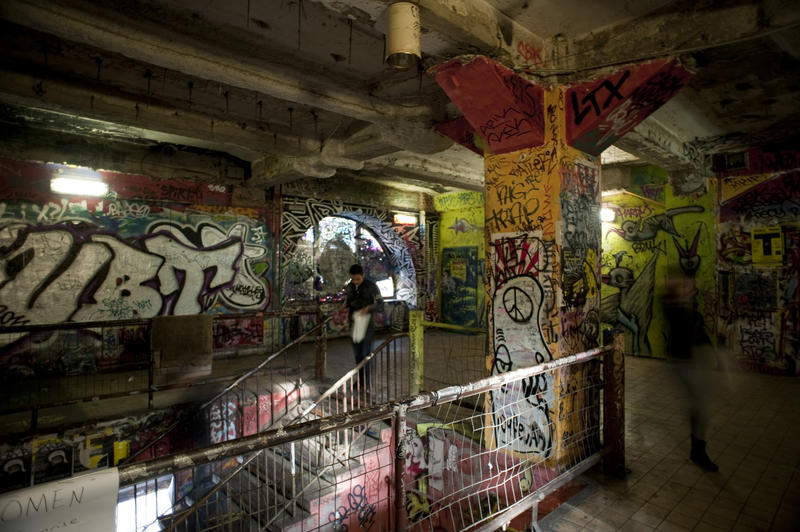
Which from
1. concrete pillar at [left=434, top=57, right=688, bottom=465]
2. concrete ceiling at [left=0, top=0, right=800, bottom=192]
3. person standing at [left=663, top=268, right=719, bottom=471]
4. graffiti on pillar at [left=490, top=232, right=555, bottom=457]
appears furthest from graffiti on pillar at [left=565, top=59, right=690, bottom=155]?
person standing at [left=663, top=268, right=719, bottom=471]

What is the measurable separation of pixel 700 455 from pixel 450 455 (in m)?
2.52

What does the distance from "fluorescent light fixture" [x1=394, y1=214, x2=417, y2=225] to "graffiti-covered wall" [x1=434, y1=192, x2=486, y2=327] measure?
114cm

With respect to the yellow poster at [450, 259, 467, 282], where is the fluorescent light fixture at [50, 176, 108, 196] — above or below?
above

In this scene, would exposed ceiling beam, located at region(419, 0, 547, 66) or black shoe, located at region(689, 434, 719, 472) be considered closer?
exposed ceiling beam, located at region(419, 0, 547, 66)

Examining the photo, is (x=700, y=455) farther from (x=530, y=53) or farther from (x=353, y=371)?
(x=530, y=53)

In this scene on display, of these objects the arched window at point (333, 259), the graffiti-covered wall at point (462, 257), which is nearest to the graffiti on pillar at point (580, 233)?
the arched window at point (333, 259)

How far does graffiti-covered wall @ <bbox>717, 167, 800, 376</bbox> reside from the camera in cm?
757

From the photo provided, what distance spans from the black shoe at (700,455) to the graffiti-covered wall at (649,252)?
17.8 ft

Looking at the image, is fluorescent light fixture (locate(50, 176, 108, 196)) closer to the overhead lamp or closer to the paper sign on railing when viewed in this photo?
the overhead lamp

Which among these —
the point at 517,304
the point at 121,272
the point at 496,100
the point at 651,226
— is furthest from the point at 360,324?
the point at 651,226

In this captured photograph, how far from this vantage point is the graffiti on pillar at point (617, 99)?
3.81 meters

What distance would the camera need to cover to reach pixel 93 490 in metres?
1.39

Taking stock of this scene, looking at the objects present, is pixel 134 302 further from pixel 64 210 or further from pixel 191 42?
pixel 191 42

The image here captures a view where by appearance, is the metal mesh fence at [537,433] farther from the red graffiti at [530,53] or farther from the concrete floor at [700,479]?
the red graffiti at [530,53]
